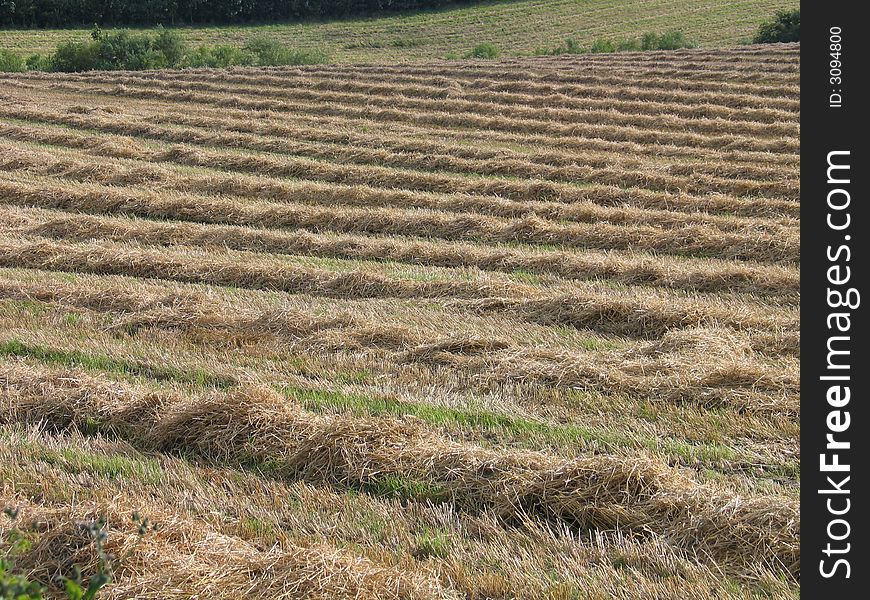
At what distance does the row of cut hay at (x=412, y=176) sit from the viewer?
13.6m

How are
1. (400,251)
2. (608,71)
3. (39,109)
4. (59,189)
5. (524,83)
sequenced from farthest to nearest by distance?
1. (608,71)
2. (524,83)
3. (39,109)
4. (59,189)
5. (400,251)

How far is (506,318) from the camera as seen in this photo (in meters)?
8.29

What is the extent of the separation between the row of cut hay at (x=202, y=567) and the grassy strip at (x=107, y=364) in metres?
2.42

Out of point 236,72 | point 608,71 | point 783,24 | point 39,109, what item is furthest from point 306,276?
point 783,24

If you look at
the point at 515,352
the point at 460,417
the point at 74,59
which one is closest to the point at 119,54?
the point at 74,59

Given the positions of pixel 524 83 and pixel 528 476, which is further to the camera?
pixel 524 83

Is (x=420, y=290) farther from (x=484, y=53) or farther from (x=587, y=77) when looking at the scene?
(x=484, y=53)

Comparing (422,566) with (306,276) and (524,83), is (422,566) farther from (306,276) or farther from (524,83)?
(524,83)

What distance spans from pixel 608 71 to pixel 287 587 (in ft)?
77.1

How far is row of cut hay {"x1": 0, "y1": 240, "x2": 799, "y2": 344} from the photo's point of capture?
800 cm

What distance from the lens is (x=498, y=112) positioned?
20828 millimetres

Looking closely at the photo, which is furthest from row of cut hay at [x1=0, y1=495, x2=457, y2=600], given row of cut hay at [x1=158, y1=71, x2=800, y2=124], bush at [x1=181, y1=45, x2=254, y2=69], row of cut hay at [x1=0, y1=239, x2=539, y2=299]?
bush at [x1=181, y1=45, x2=254, y2=69]

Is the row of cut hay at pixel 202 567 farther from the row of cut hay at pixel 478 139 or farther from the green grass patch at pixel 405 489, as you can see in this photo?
the row of cut hay at pixel 478 139

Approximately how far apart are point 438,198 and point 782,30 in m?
26.9
